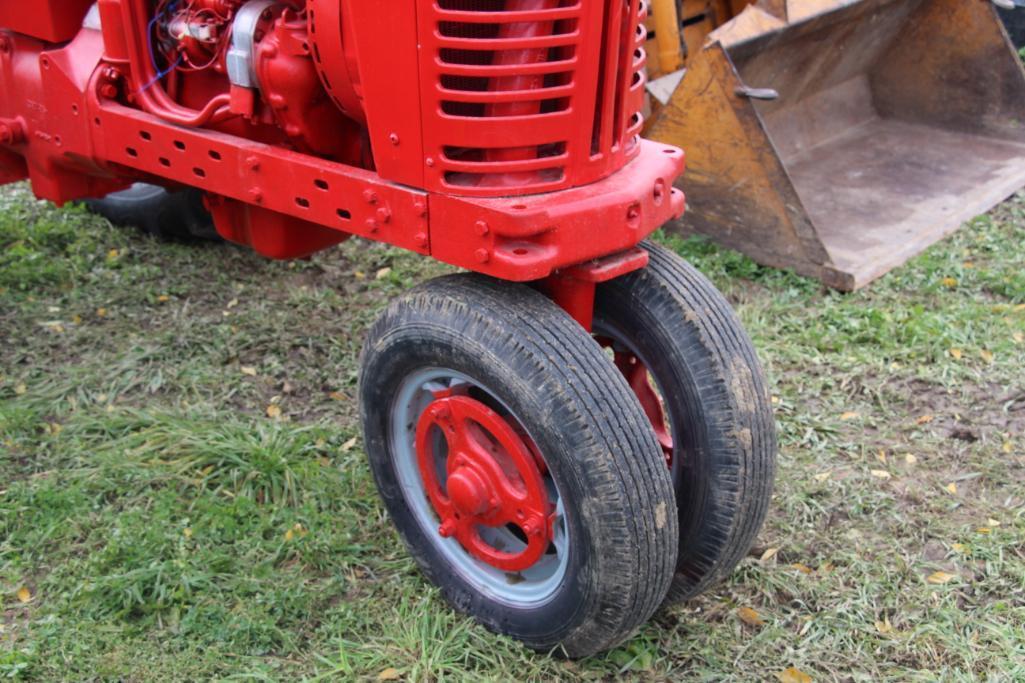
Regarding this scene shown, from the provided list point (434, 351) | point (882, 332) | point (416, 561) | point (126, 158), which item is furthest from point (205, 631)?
point (882, 332)

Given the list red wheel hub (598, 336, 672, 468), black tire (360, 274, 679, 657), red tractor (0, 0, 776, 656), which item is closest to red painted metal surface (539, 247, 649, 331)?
red tractor (0, 0, 776, 656)

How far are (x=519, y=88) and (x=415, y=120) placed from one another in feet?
0.81

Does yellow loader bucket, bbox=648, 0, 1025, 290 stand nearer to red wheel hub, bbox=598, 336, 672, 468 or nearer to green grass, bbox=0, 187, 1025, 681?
green grass, bbox=0, 187, 1025, 681

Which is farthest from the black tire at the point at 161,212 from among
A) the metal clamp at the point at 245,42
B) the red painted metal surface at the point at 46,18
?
the metal clamp at the point at 245,42

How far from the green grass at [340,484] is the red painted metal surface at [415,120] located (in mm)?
922

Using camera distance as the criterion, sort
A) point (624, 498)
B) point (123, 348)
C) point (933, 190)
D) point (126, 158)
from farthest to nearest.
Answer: point (933, 190)
point (123, 348)
point (126, 158)
point (624, 498)

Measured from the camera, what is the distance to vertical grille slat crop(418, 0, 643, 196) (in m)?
2.21

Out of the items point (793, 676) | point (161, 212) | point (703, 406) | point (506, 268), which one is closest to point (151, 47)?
point (506, 268)

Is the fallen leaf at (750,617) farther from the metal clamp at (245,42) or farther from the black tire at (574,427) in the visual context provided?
the metal clamp at (245,42)

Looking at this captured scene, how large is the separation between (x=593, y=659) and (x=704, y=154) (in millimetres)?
2679

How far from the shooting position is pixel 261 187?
275cm

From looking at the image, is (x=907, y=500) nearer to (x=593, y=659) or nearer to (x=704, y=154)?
(x=593, y=659)

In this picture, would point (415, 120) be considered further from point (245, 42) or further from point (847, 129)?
point (847, 129)

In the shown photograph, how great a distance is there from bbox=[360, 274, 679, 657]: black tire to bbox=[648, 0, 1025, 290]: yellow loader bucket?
2.38 meters
